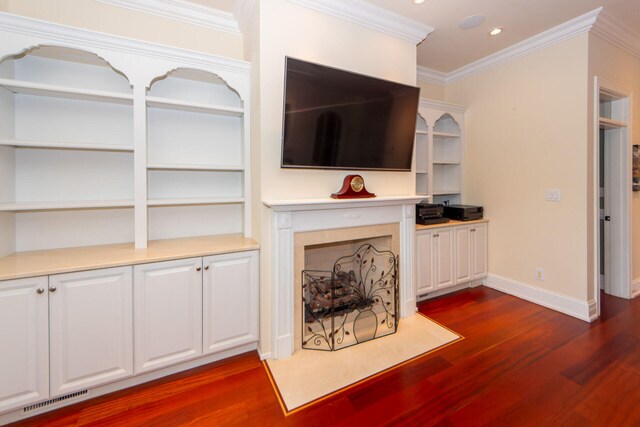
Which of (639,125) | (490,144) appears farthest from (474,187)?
(639,125)

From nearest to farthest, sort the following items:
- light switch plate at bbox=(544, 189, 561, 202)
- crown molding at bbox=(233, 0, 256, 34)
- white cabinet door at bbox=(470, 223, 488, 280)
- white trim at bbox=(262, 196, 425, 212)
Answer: white trim at bbox=(262, 196, 425, 212), crown molding at bbox=(233, 0, 256, 34), light switch plate at bbox=(544, 189, 561, 202), white cabinet door at bbox=(470, 223, 488, 280)

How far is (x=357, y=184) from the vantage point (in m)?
2.44

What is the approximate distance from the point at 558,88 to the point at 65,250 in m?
4.64

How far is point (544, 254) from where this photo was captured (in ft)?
10.0

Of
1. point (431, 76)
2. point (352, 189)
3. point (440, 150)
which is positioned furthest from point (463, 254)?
point (431, 76)

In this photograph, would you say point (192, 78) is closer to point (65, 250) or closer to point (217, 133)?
point (217, 133)

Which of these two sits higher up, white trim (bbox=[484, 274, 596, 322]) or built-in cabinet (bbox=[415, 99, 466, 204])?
built-in cabinet (bbox=[415, 99, 466, 204])

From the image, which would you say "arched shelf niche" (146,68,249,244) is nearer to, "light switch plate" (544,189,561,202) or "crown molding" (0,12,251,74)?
"crown molding" (0,12,251,74)

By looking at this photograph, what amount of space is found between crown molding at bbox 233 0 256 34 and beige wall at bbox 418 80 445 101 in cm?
243

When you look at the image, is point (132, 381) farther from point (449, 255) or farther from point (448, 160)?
point (448, 160)

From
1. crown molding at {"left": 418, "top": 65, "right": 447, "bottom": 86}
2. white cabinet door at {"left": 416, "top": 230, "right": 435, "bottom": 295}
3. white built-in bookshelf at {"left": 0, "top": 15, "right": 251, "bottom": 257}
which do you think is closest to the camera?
white built-in bookshelf at {"left": 0, "top": 15, "right": 251, "bottom": 257}

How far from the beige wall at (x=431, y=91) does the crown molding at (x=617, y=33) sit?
162 cm

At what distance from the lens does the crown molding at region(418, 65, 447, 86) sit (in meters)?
3.80

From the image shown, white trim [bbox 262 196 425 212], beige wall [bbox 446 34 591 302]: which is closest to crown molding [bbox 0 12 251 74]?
white trim [bbox 262 196 425 212]
